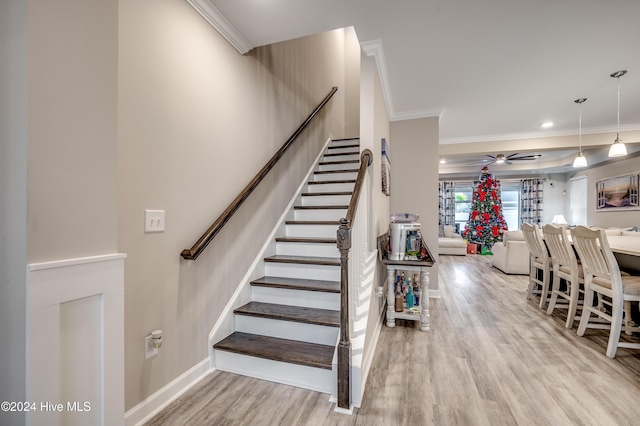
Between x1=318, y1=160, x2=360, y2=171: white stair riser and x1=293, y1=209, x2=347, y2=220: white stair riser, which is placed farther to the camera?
x1=318, y1=160, x2=360, y2=171: white stair riser

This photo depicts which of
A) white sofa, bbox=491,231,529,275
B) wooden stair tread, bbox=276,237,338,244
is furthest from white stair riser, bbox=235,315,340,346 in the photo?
white sofa, bbox=491,231,529,275

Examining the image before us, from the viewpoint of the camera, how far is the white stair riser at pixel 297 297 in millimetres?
2275

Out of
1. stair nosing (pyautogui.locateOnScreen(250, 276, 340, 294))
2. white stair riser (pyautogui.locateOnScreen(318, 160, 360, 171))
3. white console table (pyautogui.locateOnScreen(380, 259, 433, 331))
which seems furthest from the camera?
white stair riser (pyautogui.locateOnScreen(318, 160, 360, 171))

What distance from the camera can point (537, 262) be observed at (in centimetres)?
402

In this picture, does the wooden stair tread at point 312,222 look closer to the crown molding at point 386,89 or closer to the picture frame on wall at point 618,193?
the crown molding at point 386,89

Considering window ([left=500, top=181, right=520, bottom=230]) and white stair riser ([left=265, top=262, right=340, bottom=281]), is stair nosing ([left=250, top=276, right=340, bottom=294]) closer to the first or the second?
white stair riser ([left=265, top=262, right=340, bottom=281])

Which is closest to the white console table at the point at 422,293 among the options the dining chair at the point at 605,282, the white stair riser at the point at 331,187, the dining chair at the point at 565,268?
the white stair riser at the point at 331,187

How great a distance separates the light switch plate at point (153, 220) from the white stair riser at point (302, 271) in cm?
120

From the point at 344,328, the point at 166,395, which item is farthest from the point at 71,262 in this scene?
the point at 344,328

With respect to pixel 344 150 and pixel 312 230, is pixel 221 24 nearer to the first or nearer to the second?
pixel 312 230

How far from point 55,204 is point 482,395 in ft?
7.89

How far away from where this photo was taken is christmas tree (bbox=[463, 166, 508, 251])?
8.85m

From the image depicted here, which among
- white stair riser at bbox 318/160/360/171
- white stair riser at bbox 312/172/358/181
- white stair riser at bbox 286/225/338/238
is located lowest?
white stair riser at bbox 286/225/338/238

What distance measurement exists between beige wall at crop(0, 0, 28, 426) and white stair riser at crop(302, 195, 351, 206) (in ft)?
8.90
